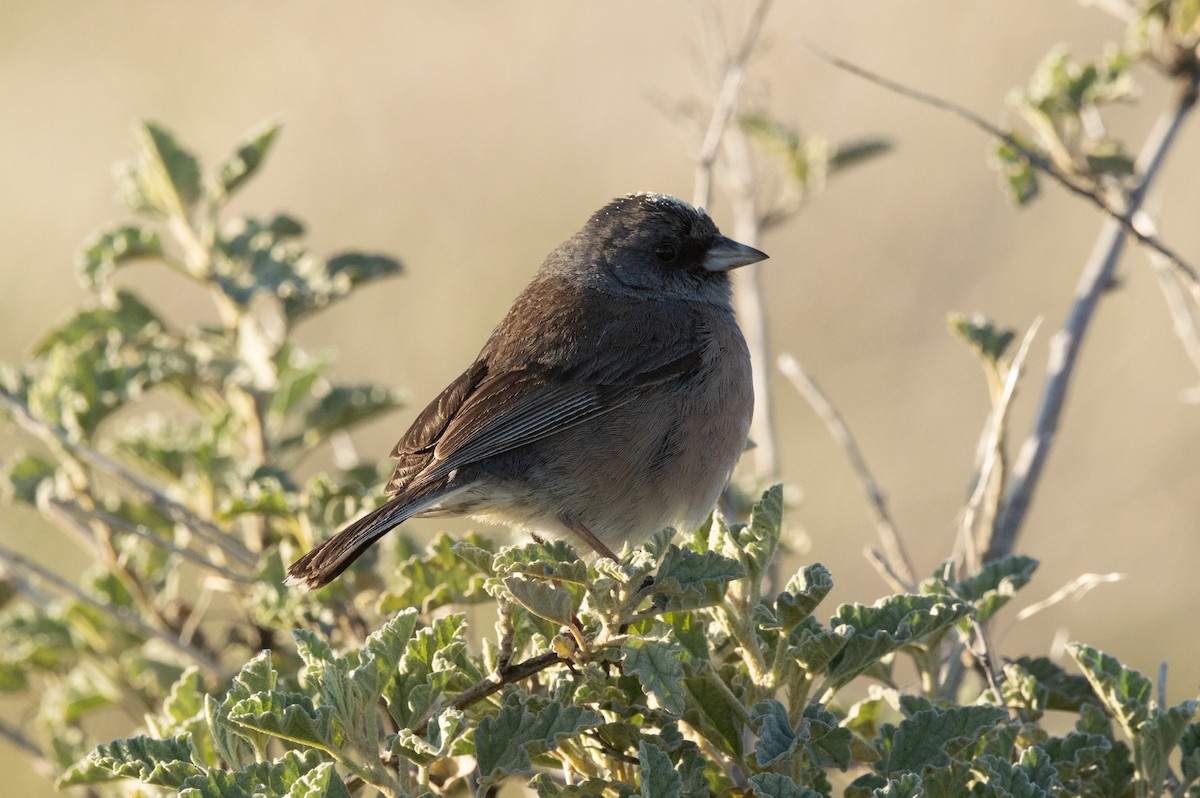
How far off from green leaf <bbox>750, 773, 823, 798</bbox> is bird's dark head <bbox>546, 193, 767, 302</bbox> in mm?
2433

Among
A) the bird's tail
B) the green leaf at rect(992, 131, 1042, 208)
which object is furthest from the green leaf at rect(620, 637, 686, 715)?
the green leaf at rect(992, 131, 1042, 208)

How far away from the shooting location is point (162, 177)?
11.5 ft

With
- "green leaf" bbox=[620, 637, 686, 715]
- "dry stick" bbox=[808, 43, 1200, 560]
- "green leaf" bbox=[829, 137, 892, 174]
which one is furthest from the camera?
"green leaf" bbox=[829, 137, 892, 174]

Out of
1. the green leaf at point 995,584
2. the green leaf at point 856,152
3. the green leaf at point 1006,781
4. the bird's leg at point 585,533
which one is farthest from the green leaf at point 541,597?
the green leaf at point 856,152

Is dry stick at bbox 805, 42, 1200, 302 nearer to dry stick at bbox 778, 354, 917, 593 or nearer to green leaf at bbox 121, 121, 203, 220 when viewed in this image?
dry stick at bbox 778, 354, 917, 593

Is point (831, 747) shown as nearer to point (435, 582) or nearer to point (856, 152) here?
point (435, 582)

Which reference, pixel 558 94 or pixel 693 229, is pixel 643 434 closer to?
pixel 693 229

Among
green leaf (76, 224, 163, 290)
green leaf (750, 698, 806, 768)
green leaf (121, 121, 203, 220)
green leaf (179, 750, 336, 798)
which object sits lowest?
green leaf (179, 750, 336, 798)

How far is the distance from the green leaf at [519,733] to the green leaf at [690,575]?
19cm

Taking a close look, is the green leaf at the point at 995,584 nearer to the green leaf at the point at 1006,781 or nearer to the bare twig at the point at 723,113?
the green leaf at the point at 1006,781

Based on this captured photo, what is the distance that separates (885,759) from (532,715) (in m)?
0.54

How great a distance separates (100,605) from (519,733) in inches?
50.2

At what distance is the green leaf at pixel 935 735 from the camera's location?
1789mm

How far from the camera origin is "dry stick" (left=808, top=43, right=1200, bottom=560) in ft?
8.91
